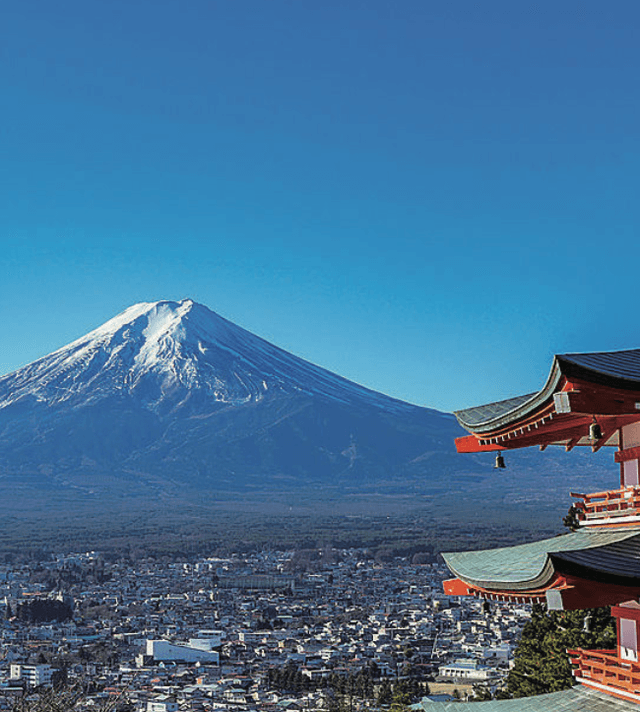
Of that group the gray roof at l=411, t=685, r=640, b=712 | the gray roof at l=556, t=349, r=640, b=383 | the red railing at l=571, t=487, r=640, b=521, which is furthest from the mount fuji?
the gray roof at l=556, t=349, r=640, b=383

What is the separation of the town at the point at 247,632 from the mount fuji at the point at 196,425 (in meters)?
47.8

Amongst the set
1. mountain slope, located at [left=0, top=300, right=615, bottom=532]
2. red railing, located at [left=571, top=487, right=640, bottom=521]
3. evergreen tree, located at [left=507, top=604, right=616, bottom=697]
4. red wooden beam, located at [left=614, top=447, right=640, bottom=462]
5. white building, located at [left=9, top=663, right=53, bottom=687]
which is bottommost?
white building, located at [left=9, top=663, right=53, bottom=687]

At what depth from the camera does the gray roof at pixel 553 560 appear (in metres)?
7.32

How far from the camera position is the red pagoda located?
7367 mm

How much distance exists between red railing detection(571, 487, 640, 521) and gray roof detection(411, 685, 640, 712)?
4.52 feet

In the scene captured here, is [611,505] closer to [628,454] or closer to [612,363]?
[628,454]

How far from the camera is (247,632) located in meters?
63.6

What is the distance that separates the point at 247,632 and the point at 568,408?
58545 mm

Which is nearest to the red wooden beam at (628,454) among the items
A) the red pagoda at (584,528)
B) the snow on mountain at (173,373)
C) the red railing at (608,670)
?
the red pagoda at (584,528)

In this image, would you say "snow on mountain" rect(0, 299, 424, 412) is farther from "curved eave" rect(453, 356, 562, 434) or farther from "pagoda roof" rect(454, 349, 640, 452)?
"pagoda roof" rect(454, 349, 640, 452)

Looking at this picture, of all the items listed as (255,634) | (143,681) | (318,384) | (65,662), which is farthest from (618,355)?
(318,384)

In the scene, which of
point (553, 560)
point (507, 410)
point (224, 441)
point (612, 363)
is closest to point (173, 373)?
point (224, 441)

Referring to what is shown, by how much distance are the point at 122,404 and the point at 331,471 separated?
1402 inches

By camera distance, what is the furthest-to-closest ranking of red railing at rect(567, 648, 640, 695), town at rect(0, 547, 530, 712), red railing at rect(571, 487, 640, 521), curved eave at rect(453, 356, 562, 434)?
town at rect(0, 547, 530, 712), red railing at rect(567, 648, 640, 695), red railing at rect(571, 487, 640, 521), curved eave at rect(453, 356, 562, 434)
